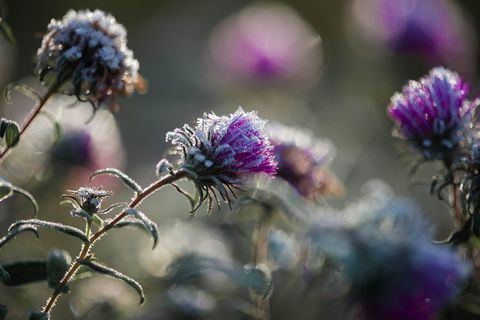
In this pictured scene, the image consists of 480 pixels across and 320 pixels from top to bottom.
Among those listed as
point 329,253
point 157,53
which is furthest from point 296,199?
point 157,53

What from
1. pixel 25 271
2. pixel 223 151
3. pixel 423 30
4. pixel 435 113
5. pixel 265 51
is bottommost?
pixel 25 271

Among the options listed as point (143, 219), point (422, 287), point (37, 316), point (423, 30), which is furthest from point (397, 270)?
point (423, 30)

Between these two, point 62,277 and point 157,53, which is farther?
point 157,53

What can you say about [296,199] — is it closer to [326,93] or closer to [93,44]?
[93,44]

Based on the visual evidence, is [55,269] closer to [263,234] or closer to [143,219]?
[143,219]

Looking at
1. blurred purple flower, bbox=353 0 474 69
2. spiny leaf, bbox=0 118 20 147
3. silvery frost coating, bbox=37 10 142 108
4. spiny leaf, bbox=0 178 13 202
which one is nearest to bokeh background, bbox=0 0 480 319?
blurred purple flower, bbox=353 0 474 69

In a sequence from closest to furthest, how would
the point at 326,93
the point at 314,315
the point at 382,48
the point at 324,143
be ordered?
the point at 324,143
the point at 314,315
the point at 382,48
the point at 326,93

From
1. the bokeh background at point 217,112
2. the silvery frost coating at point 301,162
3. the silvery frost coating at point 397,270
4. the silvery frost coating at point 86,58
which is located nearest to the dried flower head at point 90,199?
the silvery frost coating at point 86,58
